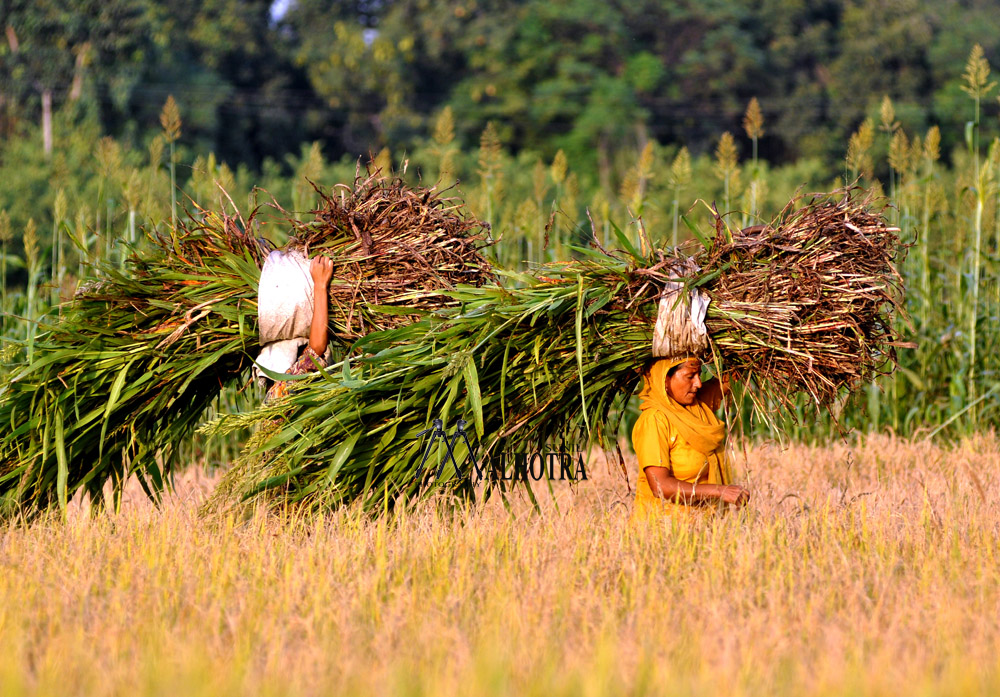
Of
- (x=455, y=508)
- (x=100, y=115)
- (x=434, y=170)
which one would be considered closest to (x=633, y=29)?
(x=434, y=170)

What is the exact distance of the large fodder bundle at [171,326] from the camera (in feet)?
15.6

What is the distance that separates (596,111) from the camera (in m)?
33.2

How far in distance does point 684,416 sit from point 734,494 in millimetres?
367

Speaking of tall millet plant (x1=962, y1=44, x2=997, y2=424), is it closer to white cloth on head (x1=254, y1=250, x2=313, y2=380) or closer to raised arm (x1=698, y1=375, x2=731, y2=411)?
raised arm (x1=698, y1=375, x2=731, y2=411)

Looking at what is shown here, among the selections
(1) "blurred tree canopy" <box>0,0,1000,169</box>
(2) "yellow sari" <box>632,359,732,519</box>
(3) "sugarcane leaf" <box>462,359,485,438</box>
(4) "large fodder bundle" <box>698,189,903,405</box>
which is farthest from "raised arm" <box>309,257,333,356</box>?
(1) "blurred tree canopy" <box>0,0,1000,169</box>

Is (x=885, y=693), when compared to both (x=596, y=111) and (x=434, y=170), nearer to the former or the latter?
(x=434, y=170)

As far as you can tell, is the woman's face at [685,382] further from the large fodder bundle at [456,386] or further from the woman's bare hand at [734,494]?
the woman's bare hand at [734,494]

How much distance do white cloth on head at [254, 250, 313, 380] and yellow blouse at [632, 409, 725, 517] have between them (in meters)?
1.43

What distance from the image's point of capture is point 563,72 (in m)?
34.7

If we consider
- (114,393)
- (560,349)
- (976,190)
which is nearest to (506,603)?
(560,349)

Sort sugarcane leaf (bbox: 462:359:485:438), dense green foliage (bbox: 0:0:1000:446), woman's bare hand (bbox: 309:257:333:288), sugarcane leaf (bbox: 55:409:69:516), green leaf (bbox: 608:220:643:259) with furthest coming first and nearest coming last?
1. dense green foliage (bbox: 0:0:1000:446)
2. woman's bare hand (bbox: 309:257:333:288)
3. sugarcane leaf (bbox: 55:409:69:516)
4. green leaf (bbox: 608:220:643:259)
5. sugarcane leaf (bbox: 462:359:485:438)

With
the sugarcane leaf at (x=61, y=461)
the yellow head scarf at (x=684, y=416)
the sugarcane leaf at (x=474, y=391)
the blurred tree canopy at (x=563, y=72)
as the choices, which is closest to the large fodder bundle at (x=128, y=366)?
the sugarcane leaf at (x=61, y=461)

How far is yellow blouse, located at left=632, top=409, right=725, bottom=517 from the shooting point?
4.57 m

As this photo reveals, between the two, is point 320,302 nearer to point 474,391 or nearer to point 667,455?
point 474,391
